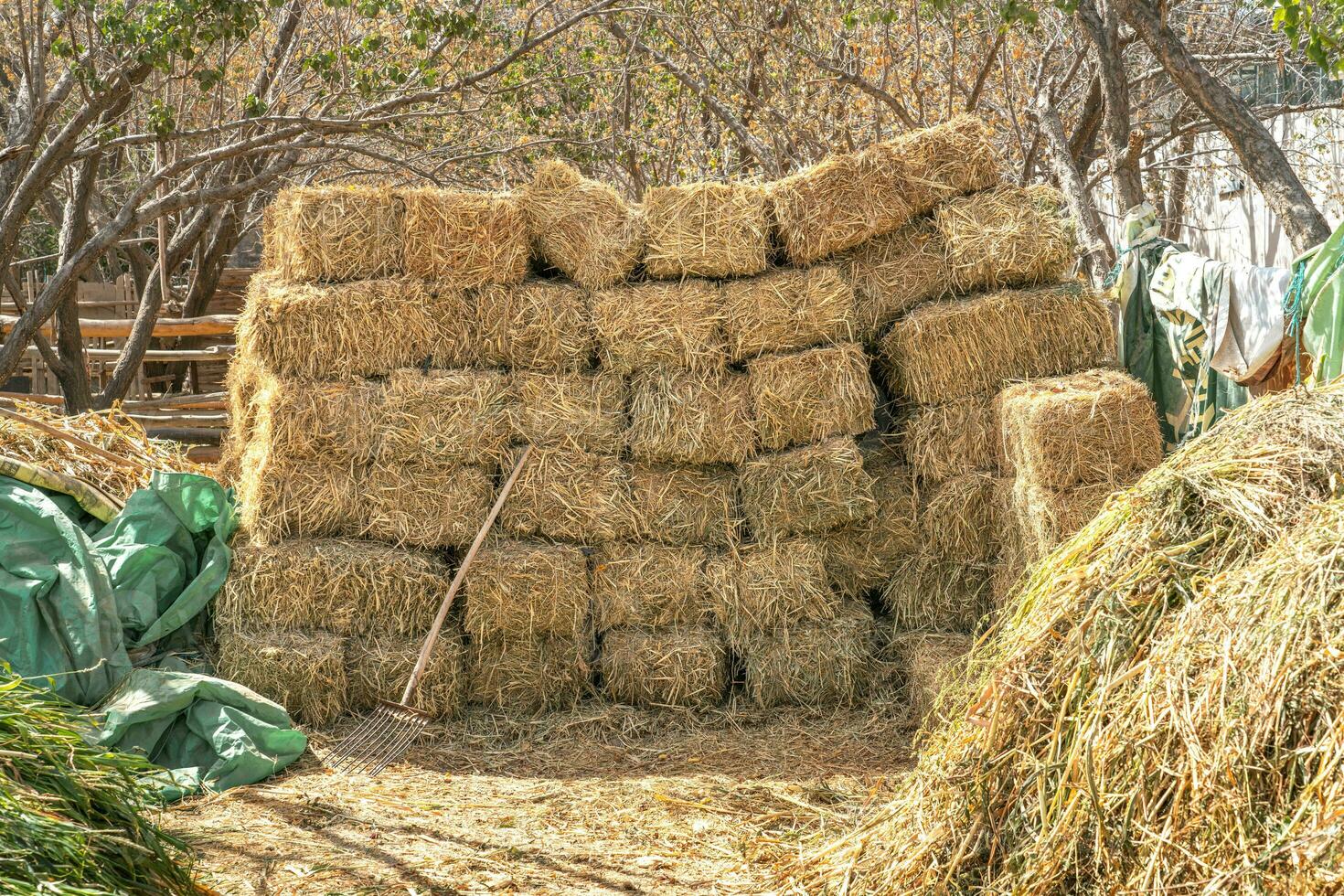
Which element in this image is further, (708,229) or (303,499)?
(708,229)

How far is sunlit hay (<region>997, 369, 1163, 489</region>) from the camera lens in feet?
17.4

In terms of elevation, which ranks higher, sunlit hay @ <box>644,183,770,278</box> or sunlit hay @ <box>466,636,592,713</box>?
sunlit hay @ <box>644,183,770,278</box>

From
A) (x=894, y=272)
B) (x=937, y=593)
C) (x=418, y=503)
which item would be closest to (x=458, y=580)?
(x=418, y=503)

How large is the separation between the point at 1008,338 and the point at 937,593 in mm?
1295

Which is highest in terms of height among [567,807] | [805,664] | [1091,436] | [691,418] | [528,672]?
[691,418]

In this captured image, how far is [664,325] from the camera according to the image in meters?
6.19

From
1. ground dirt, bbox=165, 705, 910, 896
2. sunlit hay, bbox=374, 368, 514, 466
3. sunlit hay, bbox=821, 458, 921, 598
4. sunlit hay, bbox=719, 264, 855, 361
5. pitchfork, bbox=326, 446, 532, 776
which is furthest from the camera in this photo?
sunlit hay, bbox=821, 458, 921, 598

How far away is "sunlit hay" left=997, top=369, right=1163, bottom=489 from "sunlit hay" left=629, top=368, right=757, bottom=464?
1.42 meters

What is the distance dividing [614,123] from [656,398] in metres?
5.99

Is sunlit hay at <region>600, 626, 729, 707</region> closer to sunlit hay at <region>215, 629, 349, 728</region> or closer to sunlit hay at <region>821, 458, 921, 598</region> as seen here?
sunlit hay at <region>821, 458, 921, 598</region>

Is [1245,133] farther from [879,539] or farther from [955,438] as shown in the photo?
[879,539]

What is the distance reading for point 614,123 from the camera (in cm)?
1152

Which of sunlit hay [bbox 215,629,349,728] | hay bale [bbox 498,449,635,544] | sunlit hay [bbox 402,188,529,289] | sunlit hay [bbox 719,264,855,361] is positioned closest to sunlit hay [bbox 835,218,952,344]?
sunlit hay [bbox 719,264,855,361]

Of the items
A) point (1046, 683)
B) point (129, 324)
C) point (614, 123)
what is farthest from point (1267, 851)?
point (129, 324)
